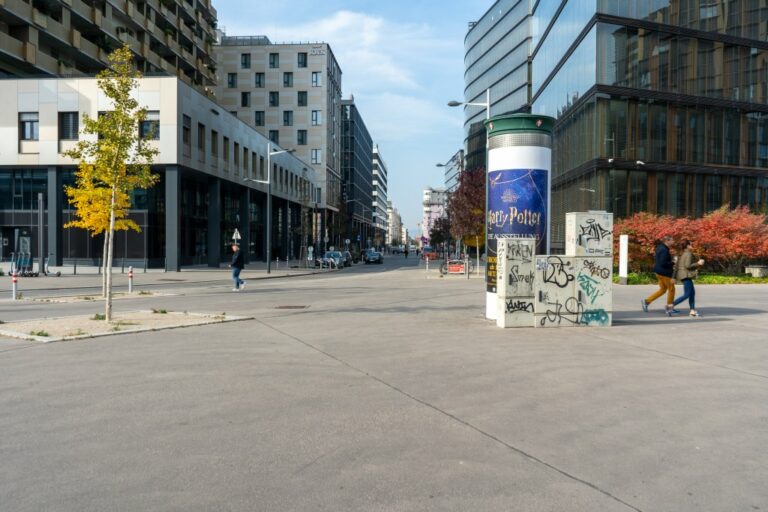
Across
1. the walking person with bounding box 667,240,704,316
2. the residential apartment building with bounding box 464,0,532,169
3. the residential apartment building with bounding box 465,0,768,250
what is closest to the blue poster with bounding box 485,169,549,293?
the walking person with bounding box 667,240,704,316

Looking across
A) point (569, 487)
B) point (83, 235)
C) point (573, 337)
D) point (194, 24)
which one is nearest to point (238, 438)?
point (569, 487)

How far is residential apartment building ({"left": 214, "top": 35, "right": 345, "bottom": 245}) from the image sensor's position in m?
76.2

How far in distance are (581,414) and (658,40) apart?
37.5m

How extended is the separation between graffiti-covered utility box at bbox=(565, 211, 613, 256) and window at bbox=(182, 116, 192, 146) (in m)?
31.9

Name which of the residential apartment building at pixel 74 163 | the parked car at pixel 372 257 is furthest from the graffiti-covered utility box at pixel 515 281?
the parked car at pixel 372 257

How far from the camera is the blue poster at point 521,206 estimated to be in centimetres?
1241

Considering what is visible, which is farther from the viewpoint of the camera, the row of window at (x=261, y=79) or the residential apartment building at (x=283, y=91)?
the row of window at (x=261, y=79)

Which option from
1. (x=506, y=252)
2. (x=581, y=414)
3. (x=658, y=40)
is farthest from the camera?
(x=658, y=40)

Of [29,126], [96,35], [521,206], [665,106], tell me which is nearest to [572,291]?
[521,206]

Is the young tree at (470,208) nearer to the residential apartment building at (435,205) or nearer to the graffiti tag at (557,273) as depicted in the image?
the residential apartment building at (435,205)

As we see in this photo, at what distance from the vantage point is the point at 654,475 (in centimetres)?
423

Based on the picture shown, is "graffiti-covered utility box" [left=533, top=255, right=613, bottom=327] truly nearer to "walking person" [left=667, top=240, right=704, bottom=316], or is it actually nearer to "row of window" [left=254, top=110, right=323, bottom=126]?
"walking person" [left=667, top=240, right=704, bottom=316]

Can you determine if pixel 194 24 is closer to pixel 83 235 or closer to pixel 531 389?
pixel 83 235

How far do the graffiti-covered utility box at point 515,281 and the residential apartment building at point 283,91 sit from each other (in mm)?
64801
